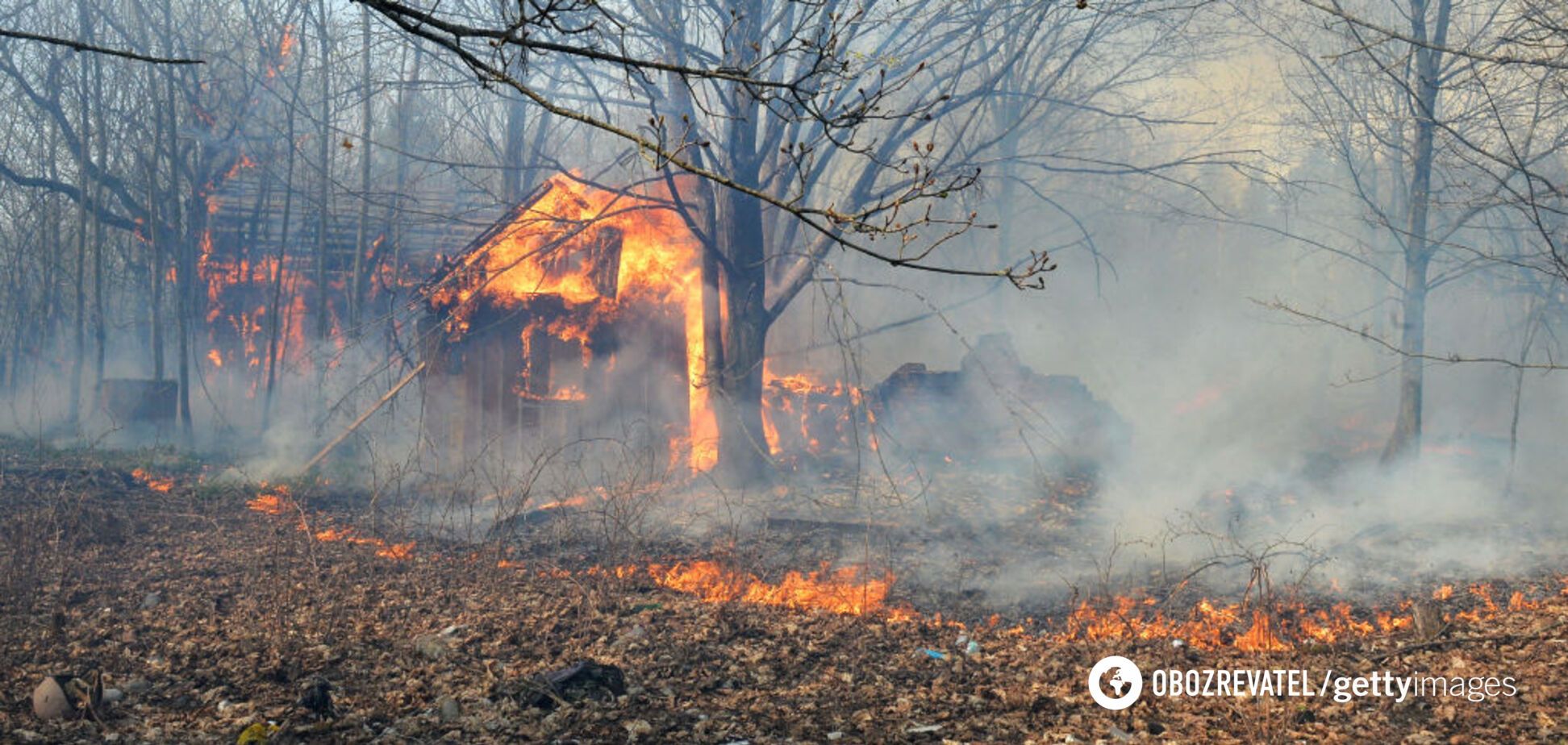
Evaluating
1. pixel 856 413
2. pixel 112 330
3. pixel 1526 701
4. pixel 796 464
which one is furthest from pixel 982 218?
pixel 112 330

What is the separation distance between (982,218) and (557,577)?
2201cm

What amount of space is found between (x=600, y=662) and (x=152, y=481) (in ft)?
33.5

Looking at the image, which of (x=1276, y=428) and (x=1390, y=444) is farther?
(x=1276, y=428)

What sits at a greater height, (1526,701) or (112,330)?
(112,330)

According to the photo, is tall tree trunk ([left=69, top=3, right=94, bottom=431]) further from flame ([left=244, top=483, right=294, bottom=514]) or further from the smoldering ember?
flame ([left=244, top=483, right=294, bottom=514])

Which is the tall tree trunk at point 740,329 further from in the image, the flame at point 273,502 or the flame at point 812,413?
the flame at point 273,502

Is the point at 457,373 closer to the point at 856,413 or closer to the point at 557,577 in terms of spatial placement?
the point at 856,413

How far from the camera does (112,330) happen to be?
34438 millimetres

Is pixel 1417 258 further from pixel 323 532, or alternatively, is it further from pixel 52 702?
pixel 52 702

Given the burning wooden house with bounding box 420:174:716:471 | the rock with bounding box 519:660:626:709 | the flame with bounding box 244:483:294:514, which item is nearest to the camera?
the rock with bounding box 519:660:626:709

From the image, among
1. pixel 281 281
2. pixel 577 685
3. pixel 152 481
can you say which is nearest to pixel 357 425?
pixel 152 481

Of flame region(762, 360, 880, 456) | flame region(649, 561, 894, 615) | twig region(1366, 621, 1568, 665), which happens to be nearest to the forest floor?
twig region(1366, 621, 1568, 665)

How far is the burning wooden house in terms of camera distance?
14.5m

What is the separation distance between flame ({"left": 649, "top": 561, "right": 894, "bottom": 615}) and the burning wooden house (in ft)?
16.4
